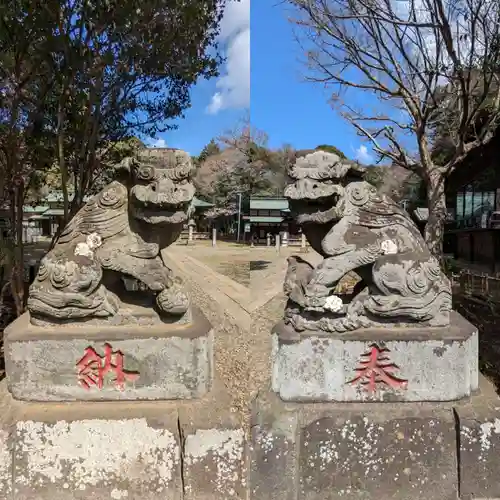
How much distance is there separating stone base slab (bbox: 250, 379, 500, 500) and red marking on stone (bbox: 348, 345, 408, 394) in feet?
0.36

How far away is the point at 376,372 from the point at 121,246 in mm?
1354

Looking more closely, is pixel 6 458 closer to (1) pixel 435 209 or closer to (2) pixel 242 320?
(2) pixel 242 320

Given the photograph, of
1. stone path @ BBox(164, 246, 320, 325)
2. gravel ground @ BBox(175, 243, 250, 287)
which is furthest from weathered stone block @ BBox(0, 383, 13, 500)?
gravel ground @ BBox(175, 243, 250, 287)

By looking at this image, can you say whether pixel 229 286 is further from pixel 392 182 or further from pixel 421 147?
pixel 392 182

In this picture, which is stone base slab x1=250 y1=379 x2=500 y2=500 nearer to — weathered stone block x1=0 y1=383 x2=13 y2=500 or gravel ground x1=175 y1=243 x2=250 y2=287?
weathered stone block x1=0 y1=383 x2=13 y2=500

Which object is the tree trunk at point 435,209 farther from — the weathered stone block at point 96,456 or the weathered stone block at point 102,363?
the weathered stone block at point 96,456

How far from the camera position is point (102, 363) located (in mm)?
2305

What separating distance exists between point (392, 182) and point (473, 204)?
114 inches

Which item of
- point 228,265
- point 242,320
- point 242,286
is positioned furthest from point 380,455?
point 228,265

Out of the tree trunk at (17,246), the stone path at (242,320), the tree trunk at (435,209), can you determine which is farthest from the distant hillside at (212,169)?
the tree trunk at (17,246)

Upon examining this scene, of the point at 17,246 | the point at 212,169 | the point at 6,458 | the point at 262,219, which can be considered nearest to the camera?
the point at 6,458

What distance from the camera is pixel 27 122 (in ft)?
→ 16.8

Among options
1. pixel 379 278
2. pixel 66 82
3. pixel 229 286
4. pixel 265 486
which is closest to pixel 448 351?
pixel 379 278

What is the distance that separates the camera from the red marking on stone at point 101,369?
7.53ft
